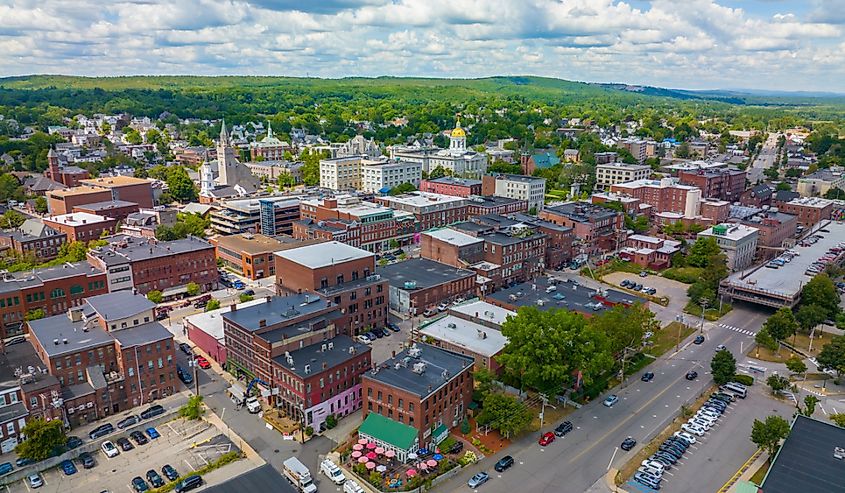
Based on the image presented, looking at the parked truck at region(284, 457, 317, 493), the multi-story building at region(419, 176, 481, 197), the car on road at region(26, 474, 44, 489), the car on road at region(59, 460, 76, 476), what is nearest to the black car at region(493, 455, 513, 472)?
the parked truck at region(284, 457, 317, 493)

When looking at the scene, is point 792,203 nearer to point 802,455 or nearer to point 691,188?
point 691,188

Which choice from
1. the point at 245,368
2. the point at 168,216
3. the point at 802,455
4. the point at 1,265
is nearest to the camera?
the point at 802,455

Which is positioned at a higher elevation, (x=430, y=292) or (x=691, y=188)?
(x=691, y=188)

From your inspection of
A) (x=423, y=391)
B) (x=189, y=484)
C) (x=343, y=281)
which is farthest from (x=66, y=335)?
(x=423, y=391)

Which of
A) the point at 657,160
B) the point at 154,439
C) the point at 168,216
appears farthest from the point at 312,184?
the point at 154,439

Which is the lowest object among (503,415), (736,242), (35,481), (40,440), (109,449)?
(35,481)

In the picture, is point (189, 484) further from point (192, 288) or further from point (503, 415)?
point (192, 288)

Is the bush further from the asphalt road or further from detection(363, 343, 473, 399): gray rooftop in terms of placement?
detection(363, 343, 473, 399): gray rooftop
